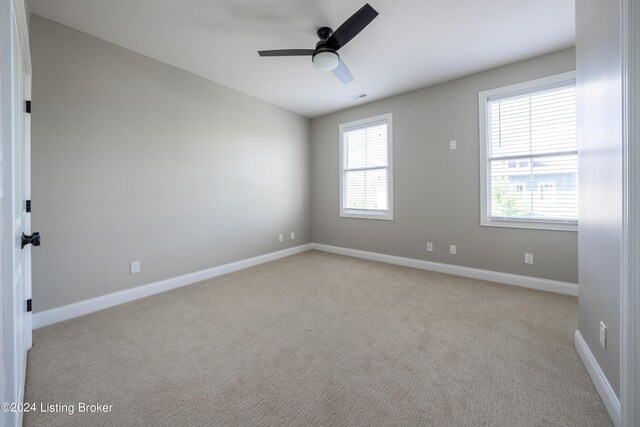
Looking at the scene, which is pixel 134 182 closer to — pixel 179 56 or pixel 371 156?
pixel 179 56

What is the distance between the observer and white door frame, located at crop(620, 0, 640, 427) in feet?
3.30

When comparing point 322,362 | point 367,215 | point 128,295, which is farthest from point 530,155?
point 128,295

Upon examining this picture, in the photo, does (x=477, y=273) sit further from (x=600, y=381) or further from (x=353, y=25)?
(x=353, y=25)

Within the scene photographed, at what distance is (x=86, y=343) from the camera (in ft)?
6.57

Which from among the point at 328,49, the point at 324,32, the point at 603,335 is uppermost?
the point at 324,32

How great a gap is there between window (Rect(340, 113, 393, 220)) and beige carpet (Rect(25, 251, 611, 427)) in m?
1.95

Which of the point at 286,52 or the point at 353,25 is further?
the point at 286,52

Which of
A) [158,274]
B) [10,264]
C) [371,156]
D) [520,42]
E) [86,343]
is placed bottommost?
[86,343]

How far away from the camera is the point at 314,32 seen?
2.54 meters

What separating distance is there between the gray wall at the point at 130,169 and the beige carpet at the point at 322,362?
0.54m

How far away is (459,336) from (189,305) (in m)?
2.58

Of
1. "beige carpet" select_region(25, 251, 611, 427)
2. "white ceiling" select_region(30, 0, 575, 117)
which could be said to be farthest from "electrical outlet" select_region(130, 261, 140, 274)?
"white ceiling" select_region(30, 0, 575, 117)

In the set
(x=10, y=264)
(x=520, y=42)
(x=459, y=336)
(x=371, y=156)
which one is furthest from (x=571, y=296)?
(x=10, y=264)

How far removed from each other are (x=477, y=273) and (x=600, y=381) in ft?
7.02
